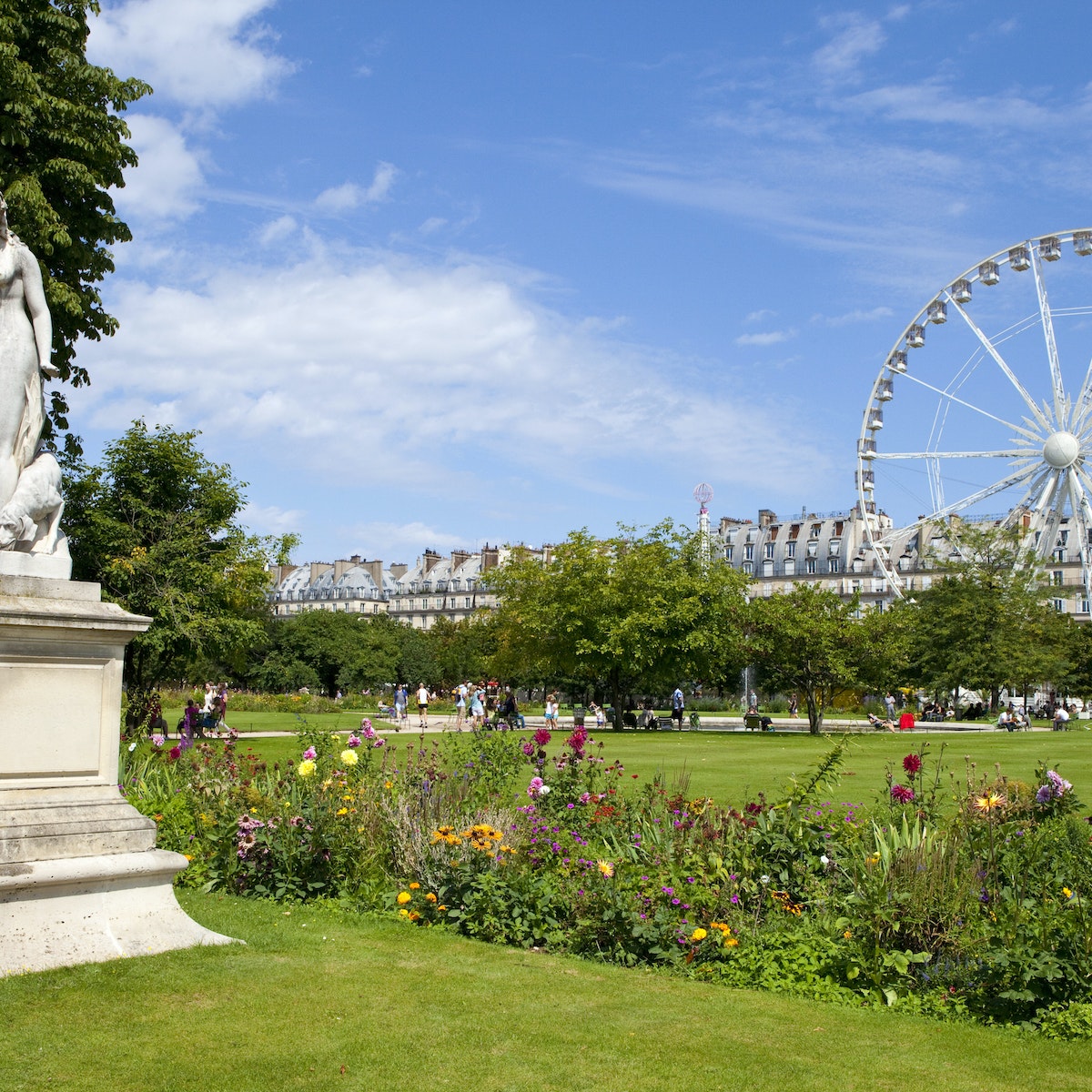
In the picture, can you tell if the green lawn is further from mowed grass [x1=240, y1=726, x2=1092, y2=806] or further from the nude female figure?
the nude female figure

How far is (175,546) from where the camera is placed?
31.5 metres

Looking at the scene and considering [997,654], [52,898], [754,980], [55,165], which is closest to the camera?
[52,898]

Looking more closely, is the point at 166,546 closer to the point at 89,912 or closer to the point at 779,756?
the point at 779,756

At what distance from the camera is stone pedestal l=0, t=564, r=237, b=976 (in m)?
6.16

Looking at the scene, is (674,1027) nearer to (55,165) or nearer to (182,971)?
(182,971)

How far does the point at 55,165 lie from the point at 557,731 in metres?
25.7

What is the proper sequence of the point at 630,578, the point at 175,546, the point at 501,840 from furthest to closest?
the point at 630,578 < the point at 175,546 < the point at 501,840

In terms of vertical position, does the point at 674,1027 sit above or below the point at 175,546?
below

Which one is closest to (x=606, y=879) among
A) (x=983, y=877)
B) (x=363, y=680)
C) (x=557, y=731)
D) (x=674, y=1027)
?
(x=674, y=1027)

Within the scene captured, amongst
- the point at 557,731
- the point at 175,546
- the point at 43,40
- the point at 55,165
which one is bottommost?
the point at 557,731

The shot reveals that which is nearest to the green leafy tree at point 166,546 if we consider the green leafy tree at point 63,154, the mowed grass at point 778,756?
the mowed grass at point 778,756

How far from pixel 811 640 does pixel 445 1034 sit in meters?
38.1

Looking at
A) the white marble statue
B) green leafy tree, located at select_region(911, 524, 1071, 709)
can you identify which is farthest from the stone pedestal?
green leafy tree, located at select_region(911, 524, 1071, 709)

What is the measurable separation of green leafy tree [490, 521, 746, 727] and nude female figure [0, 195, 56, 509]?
1552 inches
